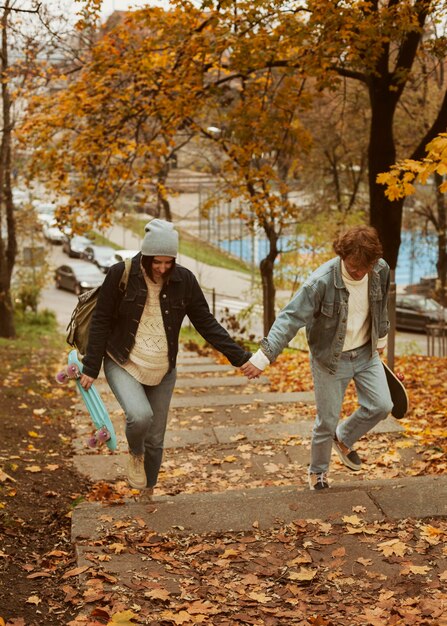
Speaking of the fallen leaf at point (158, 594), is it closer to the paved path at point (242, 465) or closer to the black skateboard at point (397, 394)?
the paved path at point (242, 465)

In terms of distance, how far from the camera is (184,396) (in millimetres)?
10641

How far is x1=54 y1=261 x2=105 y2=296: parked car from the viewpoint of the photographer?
4272cm

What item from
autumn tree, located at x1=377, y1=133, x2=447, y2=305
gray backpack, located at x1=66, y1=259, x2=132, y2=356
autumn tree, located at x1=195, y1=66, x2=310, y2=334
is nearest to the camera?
gray backpack, located at x1=66, y1=259, x2=132, y2=356

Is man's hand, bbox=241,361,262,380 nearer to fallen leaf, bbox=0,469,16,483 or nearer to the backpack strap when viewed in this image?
the backpack strap

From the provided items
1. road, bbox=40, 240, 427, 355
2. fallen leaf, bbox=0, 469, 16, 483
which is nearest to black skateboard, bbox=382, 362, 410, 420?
fallen leaf, bbox=0, 469, 16, 483

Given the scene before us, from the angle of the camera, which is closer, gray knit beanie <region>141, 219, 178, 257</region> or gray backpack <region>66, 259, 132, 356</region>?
gray knit beanie <region>141, 219, 178, 257</region>

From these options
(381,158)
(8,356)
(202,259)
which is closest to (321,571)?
(381,158)

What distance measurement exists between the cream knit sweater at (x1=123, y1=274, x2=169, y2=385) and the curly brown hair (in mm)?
1151

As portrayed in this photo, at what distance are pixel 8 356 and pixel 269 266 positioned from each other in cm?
661

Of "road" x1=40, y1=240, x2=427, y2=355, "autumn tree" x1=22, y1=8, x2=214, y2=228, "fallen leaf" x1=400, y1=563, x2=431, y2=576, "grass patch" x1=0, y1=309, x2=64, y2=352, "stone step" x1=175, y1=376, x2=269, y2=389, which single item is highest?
"autumn tree" x1=22, y1=8, x2=214, y2=228

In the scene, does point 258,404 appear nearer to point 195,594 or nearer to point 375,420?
point 375,420

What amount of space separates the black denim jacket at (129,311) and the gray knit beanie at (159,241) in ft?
0.68

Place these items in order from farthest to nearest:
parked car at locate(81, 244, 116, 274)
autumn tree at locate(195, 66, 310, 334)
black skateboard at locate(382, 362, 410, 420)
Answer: parked car at locate(81, 244, 116, 274)
autumn tree at locate(195, 66, 310, 334)
black skateboard at locate(382, 362, 410, 420)

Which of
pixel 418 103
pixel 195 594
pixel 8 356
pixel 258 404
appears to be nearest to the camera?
pixel 195 594
